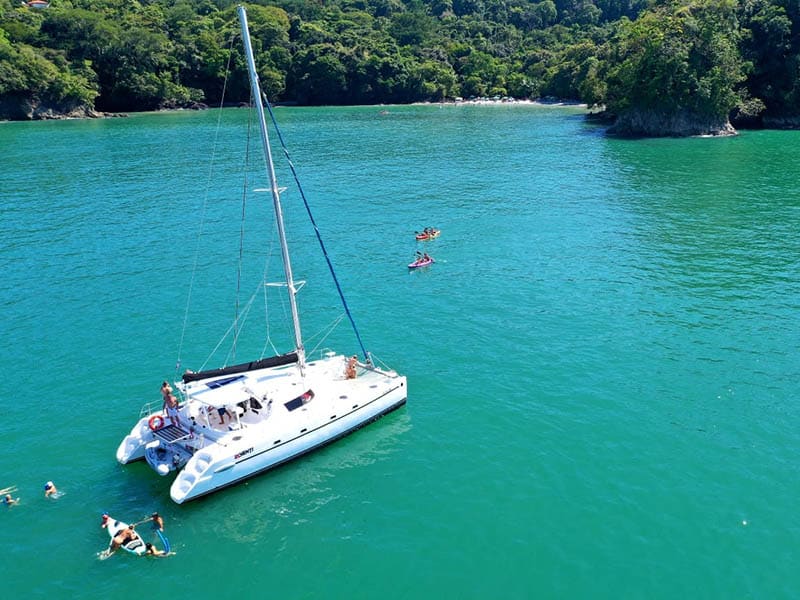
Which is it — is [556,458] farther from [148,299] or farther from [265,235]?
[265,235]

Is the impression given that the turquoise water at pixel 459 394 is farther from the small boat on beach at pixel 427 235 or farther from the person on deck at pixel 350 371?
the person on deck at pixel 350 371

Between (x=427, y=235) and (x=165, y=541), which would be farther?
(x=427, y=235)

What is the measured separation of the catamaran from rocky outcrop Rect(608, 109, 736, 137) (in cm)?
11924

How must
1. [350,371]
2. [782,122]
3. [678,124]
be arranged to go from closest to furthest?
[350,371] < [678,124] < [782,122]

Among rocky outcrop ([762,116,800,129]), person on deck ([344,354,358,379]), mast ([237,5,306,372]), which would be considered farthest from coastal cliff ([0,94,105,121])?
person on deck ([344,354,358,379])

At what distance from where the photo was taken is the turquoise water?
89.6 ft

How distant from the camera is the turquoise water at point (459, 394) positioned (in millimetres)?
27297

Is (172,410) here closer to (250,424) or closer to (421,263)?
(250,424)

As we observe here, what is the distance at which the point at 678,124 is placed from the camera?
134875 mm

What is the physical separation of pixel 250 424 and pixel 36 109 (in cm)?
18854

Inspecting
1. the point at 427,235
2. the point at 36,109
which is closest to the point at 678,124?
the point at 427,235

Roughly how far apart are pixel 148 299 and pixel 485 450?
105 feet

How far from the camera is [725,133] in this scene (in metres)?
134

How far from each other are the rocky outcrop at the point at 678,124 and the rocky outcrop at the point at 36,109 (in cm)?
15282
